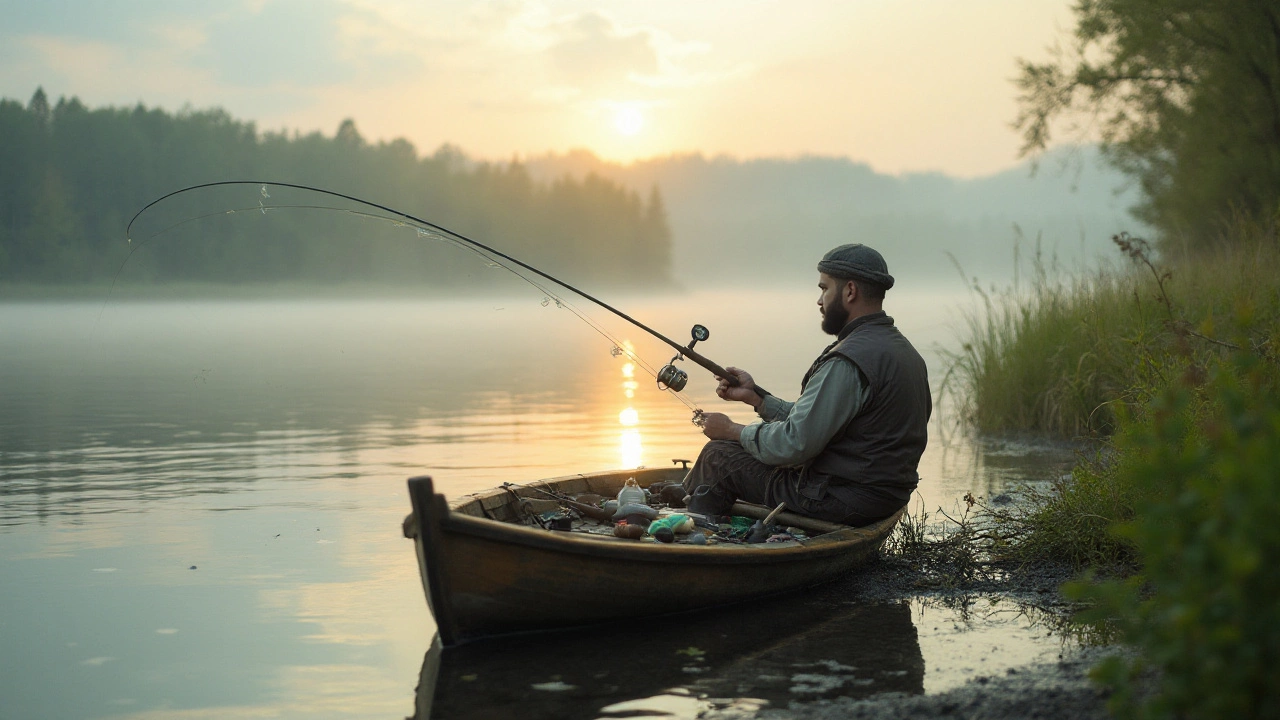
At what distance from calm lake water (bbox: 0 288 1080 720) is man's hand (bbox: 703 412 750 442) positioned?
2.77ft

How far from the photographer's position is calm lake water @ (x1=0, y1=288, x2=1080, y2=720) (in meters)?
4.46

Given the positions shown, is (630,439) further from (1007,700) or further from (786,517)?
(1007,700)

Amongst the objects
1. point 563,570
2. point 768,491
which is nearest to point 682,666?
point 563,570

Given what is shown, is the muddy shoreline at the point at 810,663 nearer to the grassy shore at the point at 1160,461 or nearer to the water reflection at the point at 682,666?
the water reflection at the point at 682,666

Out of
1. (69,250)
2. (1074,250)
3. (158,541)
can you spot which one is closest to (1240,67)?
(1074,250)

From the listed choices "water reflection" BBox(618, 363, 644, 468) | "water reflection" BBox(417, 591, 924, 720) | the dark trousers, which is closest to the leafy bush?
"water reflection" BBox(417, 591, 924, 720)

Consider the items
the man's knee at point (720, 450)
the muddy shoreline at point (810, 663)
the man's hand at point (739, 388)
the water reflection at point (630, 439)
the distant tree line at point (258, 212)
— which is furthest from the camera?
the distant tree line at point (258, 212)

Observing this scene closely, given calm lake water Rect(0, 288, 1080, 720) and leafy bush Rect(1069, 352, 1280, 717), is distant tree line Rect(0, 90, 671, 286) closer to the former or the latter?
calm lake water Rect(0, 288, 1080, 720)

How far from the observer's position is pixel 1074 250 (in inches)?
482

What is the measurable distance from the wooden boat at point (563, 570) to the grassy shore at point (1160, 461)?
4.17 ft

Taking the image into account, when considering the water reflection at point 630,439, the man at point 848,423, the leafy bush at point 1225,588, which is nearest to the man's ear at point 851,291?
the man at point 848,423

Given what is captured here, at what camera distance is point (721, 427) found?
5805mm

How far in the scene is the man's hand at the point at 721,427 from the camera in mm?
5766

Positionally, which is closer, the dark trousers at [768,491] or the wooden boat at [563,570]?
the wooden boat at [563,570]
